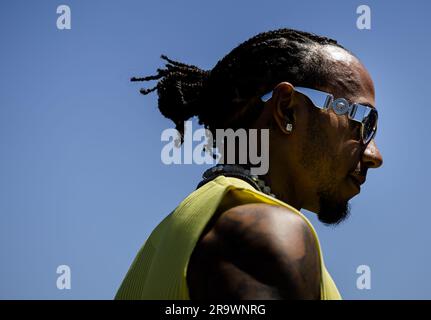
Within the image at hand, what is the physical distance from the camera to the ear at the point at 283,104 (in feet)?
11.5

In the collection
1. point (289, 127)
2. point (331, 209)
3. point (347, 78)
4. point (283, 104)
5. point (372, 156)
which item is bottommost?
point (331, 209)

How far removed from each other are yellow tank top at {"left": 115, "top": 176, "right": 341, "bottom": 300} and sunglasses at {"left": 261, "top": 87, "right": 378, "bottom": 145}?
0.63 meters

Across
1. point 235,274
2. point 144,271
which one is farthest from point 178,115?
point 235,274

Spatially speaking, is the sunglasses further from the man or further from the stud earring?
the stud earring

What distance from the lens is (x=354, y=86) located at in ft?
12.1

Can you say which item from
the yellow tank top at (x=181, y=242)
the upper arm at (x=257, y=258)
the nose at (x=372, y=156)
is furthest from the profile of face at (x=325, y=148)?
the upper arm at (x=257, y=258)

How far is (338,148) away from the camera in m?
3.58

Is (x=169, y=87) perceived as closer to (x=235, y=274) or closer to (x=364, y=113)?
(x=364, y=113)

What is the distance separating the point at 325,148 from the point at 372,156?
1.05 feet

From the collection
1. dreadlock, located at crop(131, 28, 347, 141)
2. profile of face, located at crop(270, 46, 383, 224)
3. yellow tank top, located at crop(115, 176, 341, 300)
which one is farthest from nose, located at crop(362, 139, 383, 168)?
yellow tank top, located at crop(115, 176, 341, 300)

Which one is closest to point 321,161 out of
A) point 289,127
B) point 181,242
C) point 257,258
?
point 289,127

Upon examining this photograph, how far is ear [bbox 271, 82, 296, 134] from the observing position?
352 centimetres

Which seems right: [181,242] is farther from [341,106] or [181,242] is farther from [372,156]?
[372,156]
